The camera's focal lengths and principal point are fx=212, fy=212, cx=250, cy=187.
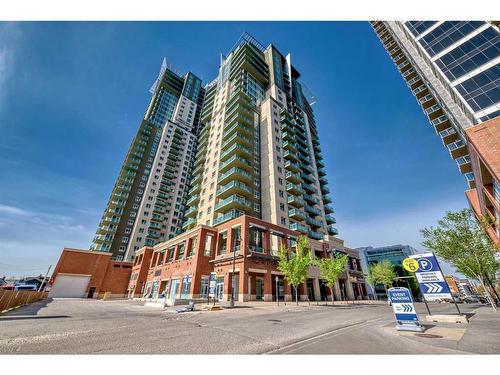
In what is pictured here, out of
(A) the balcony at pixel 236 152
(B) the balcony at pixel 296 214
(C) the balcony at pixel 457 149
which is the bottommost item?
(B) the balcony at pixel 296 214

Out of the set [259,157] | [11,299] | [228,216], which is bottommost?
[11,299]

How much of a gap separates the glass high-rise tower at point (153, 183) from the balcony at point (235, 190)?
3455 cm

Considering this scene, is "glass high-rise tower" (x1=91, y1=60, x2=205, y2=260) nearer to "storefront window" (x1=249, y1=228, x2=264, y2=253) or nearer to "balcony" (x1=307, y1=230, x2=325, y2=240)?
"storefront window" (x1=249, y1=228, x2=264, y2=253)

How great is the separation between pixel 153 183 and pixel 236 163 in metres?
41.0

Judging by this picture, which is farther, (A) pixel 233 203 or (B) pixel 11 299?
(A) pixel 233 203

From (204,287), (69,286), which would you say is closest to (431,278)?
(204,287)

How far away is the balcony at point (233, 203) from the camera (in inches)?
1404

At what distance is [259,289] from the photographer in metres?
28.4

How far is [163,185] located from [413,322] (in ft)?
234

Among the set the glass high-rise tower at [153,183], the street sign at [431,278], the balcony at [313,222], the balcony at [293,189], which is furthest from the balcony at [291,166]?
the glass high-rise tower at [153,183]

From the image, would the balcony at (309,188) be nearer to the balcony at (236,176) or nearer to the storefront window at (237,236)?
the balcony at (236,176)

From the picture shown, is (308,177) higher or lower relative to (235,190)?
higher

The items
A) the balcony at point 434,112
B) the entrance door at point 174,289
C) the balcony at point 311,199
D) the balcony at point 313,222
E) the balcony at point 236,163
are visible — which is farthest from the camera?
the balcony at point 311,199

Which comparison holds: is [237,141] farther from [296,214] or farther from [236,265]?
[236,265]
